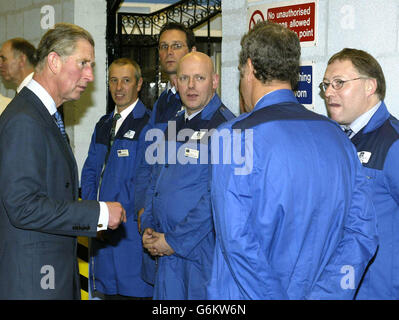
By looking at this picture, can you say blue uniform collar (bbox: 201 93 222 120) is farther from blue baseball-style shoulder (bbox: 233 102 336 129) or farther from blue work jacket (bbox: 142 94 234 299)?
blue baseball-style shoulder (bbox: 233 102 336 129)

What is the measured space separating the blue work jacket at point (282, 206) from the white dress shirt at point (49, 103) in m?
0.52

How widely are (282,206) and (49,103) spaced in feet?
3.32

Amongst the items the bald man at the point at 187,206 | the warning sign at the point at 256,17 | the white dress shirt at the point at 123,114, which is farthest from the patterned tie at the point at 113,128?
the warning sign at the point at 256,17

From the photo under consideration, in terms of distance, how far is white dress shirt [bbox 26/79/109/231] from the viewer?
1.91m

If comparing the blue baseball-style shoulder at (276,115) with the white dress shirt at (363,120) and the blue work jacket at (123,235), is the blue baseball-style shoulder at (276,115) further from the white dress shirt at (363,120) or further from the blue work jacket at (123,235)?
the blue work jacket at (123,235)

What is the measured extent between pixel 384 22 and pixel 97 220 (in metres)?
1.62

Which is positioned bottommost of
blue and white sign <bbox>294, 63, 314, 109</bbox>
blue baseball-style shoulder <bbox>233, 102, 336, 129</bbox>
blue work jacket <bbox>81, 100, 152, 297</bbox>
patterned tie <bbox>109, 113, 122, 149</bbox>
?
blue work jacket <bbox>81, 100, 152, 297</bbox>

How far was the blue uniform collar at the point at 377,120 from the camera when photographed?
2066mm

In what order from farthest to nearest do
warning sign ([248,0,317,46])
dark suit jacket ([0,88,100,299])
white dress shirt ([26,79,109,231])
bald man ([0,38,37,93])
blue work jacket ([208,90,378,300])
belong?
bald man ([0,38,37,93])
warning sign ([248,0,317,46])
white dress shirt ([26,79,109,231])
dark suit jacket ([0,88,100,299])
blue work jacket ([208,90,378,300])

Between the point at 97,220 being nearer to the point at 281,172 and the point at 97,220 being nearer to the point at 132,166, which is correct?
the point at 281,172

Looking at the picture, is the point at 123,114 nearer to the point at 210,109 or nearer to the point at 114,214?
the point at 210,109

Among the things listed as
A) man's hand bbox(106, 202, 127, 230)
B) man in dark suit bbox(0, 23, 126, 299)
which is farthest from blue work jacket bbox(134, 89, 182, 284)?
man's hand bbox(106, 202, 127, 230)

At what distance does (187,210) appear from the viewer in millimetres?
2590

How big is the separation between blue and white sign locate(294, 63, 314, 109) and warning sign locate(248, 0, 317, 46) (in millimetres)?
134
